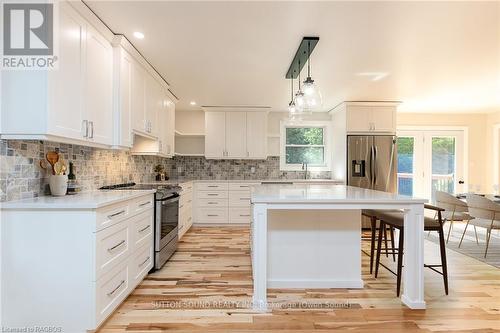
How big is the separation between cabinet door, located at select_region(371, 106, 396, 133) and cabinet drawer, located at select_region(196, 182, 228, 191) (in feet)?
9.57

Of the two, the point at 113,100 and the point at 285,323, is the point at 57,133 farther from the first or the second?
the point at 285,323

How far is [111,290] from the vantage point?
2043mm

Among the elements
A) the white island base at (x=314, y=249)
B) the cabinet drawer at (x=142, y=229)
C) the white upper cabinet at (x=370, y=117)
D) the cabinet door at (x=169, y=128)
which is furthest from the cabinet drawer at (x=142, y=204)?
the white upper cabinet at (x=370, y=117)

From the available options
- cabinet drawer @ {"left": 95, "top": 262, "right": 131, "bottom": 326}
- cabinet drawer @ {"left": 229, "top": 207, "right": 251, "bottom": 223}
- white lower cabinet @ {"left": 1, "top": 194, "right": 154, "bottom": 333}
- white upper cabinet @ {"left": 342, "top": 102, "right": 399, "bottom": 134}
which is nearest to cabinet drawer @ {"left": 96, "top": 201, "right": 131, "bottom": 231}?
white lower cabinet @ {"left": 1, "top": 194, "right": 154, "bottom": 333}

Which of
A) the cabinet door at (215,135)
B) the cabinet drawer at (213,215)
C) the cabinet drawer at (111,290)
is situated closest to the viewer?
the cabinet drawer at (111,290)

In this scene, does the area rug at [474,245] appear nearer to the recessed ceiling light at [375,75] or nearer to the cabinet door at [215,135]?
the recessed ceiling light at [375,75]

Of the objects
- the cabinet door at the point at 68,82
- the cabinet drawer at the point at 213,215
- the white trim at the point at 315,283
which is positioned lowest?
the white trim at the point at 315,283

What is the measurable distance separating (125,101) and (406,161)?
5.59 meters

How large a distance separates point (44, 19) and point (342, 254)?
2.89m

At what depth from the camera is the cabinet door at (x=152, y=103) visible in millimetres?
3465

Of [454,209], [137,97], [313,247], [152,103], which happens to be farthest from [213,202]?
[454,209]

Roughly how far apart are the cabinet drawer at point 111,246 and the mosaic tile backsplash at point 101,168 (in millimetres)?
664

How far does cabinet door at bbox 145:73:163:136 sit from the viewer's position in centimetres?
346

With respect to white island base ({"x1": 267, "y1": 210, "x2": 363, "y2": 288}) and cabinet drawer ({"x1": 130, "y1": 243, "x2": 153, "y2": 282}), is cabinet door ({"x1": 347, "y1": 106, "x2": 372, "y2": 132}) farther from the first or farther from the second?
cabinet drawer ({"x1": 130, "y1": 243, "x2": 153, "y2": 282})
